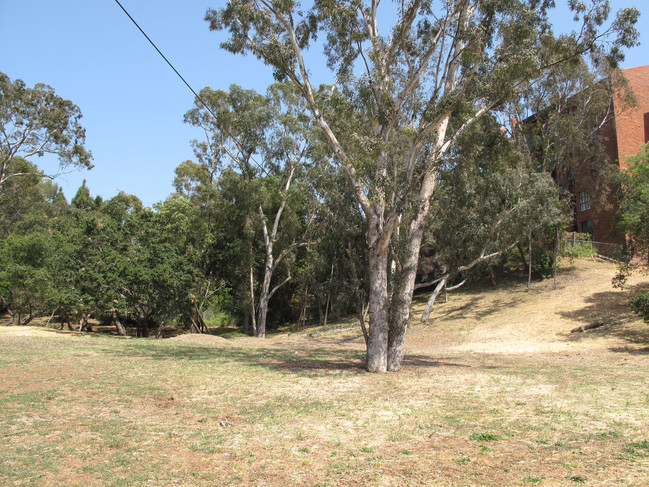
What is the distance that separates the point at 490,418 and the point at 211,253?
30629 mm

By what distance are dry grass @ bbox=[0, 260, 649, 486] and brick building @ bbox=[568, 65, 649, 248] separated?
74.6 ft

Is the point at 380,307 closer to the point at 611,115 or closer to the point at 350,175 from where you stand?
the point at 350,175

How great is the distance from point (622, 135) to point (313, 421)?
3635cm

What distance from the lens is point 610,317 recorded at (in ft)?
79.2

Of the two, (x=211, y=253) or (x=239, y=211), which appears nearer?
(x=239, y=211)

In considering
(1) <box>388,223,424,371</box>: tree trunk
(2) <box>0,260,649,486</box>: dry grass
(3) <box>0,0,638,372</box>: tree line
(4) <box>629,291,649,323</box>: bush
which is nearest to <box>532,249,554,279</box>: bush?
(3) <box>0,0,638,372</box>: tree line

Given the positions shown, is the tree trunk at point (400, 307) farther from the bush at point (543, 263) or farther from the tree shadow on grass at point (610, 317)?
the bush at point (543, 263)

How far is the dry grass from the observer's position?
542 cm

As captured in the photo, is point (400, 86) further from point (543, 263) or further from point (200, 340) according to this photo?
point (543, 263)

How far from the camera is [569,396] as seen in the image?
9.52 meters

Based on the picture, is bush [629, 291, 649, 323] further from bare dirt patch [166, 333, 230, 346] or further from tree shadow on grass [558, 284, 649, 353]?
bare dirt patch [166, 333, 230, 346]

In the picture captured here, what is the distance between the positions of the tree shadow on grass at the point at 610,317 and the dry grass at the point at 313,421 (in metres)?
4.93

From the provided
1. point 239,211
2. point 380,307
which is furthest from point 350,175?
point 239,211

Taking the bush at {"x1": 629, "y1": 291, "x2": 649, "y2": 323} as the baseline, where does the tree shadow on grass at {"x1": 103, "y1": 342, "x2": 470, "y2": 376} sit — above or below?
below
